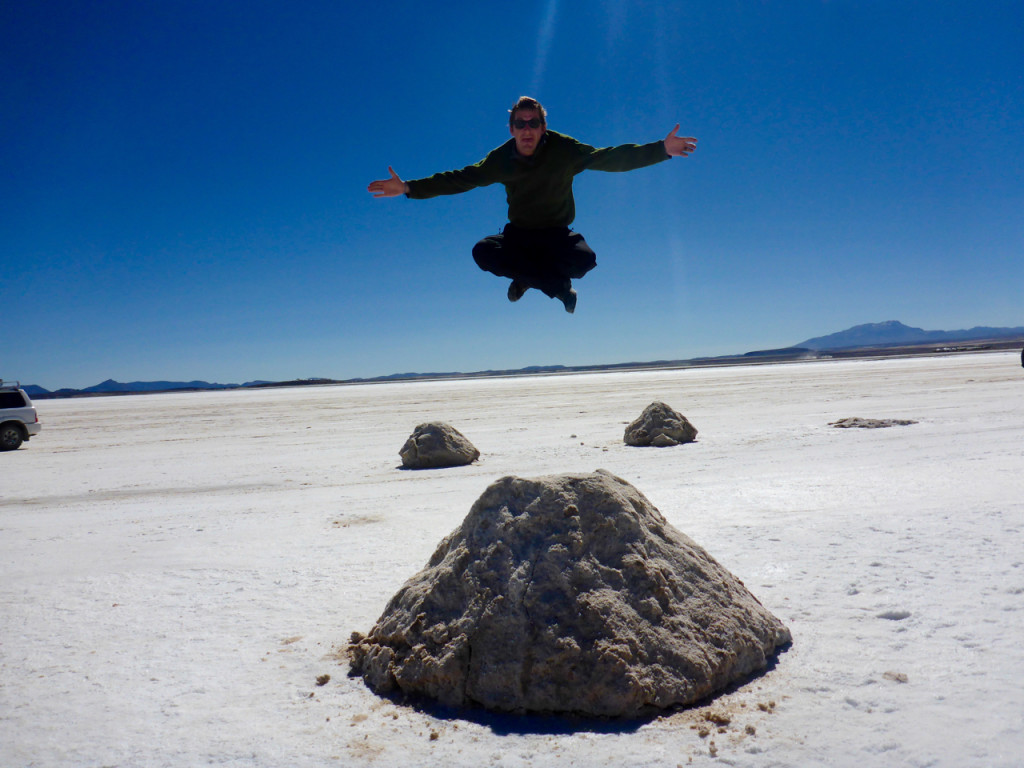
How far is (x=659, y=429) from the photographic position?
52.2ft

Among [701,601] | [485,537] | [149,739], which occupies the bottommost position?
[149,739]

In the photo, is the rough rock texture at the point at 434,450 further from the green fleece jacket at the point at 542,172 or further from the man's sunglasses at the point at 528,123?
the man's sunglasses at the point at 528,123

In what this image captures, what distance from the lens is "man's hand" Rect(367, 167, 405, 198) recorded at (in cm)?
411

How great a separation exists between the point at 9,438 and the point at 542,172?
22903mm

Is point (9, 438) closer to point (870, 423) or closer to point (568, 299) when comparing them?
point (568, 299)

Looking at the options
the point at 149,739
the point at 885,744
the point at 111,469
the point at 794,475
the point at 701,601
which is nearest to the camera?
the point at 885,744

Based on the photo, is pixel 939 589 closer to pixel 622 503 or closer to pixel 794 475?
pixel 622 503

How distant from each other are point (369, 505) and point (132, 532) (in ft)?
11.0

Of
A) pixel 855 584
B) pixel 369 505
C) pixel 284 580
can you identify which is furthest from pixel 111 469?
pixel 855 584

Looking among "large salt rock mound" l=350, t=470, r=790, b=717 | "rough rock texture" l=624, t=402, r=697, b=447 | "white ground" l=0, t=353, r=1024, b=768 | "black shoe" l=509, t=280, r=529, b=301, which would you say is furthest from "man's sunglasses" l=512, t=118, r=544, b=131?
"rough rock texture" l=624, t=402, r=697, b=447

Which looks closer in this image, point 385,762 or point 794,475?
point 385,762

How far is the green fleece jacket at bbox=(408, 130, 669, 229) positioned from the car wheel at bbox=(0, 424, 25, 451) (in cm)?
2214

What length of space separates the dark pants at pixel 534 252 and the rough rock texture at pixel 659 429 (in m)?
12.1

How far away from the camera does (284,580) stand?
7074 millimetres
